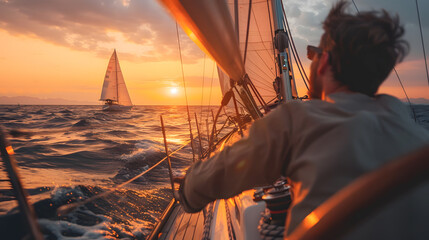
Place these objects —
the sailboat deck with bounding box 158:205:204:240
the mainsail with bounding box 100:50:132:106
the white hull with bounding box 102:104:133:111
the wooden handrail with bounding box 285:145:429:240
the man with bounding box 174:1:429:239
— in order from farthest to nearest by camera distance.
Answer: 1. the white hull with bounding box 102:104:133:111
2. the mainsail with bounding box 100:50:132:106
3. the sailboat deck with bounding box 158:205:204:240
4. the man with bounding box 174:1:429:239
5. the wooden handrail with bounding box 285:145:429:240

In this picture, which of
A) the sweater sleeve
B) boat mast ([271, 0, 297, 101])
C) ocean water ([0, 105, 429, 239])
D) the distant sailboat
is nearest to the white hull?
the distant sailboat

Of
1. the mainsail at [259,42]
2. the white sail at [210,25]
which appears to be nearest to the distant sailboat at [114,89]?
the mainsail at [259,42]

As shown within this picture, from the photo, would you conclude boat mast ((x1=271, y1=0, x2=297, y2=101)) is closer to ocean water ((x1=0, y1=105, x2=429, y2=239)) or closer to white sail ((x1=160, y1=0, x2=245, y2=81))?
ocean water ((x1=0, y1=105, x2=429, y2=239))

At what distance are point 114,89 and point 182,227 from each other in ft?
106

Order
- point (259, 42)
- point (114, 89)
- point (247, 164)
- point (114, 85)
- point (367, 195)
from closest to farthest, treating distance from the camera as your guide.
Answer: point (367, 195) → point (247, 164) → point (259, 42) → point (114, 85) → point (114, 89)

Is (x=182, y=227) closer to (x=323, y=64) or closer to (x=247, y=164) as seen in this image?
(x=247, y=164)

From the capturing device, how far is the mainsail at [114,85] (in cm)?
2949

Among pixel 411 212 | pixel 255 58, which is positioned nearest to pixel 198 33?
pixel 411 212

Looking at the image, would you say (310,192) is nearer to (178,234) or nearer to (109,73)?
(178,234)

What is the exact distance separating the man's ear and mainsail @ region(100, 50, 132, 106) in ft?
105

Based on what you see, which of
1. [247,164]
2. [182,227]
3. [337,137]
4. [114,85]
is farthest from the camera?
[114,85]

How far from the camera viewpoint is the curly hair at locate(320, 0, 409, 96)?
51 cm

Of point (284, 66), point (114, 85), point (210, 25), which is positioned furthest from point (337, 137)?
point (114, 85)

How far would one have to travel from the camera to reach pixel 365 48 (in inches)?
20.0
